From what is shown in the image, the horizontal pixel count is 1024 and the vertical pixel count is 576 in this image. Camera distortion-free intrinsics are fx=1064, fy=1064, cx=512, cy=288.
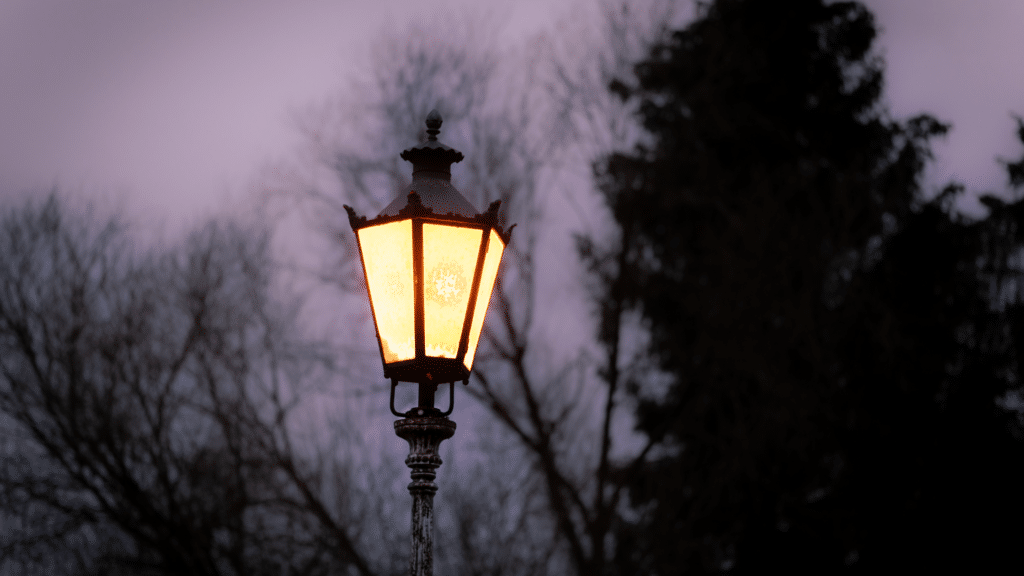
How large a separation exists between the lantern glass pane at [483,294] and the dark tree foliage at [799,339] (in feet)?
23.8

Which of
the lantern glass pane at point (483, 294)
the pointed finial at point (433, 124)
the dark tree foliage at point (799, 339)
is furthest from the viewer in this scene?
the dark tree foliage at point (799, 339)

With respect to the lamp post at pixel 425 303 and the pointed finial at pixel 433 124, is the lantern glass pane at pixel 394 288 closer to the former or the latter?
the lamp post at pixel 425 303

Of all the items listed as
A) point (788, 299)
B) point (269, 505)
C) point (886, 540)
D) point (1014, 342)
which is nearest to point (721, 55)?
point (788, 299)

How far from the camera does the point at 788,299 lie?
12.8 metres

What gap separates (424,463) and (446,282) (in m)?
0.72

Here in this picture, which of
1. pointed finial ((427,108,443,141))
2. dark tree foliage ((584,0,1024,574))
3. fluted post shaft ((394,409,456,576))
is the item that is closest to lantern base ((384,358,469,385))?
fluted post shaft ((394,409,456,576))

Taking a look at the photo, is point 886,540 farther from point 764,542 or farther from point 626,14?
point 626,14

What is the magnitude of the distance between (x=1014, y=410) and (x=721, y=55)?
6.39 m

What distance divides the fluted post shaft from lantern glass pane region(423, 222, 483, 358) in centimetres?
32

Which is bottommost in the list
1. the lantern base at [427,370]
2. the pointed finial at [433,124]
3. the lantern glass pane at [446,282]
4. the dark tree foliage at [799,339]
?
the lantern base at [427,370]

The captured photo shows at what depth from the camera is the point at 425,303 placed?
4059 mm

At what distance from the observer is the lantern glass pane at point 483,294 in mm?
4195

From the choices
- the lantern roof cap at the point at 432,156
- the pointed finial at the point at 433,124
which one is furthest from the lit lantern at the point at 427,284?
the pointed finial at the point at 433,124

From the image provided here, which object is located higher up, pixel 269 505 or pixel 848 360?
pixel 848 360
